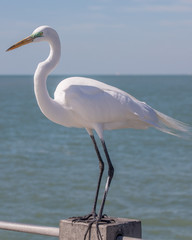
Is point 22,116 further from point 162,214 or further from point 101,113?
point 101,113

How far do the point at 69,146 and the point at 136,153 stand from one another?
3.53 meters

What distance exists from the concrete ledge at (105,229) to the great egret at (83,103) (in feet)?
2.11

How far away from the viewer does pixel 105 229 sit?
10.6ft

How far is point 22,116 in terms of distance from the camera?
131 ft

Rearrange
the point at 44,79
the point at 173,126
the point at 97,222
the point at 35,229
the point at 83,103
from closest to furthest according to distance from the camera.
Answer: the point at 35,229 → the point at 97,222 → the point at 83,103 → the point at 44,79 → the point at 173,126

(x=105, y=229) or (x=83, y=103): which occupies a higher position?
(x=83, y=103)

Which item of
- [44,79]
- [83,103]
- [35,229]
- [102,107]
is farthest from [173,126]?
[35,229]

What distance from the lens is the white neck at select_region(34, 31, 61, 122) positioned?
406cm

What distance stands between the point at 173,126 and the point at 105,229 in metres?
1.37

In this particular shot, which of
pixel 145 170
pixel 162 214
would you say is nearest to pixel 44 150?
pixel 145 170

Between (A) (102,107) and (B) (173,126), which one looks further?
(B) (173,126)
